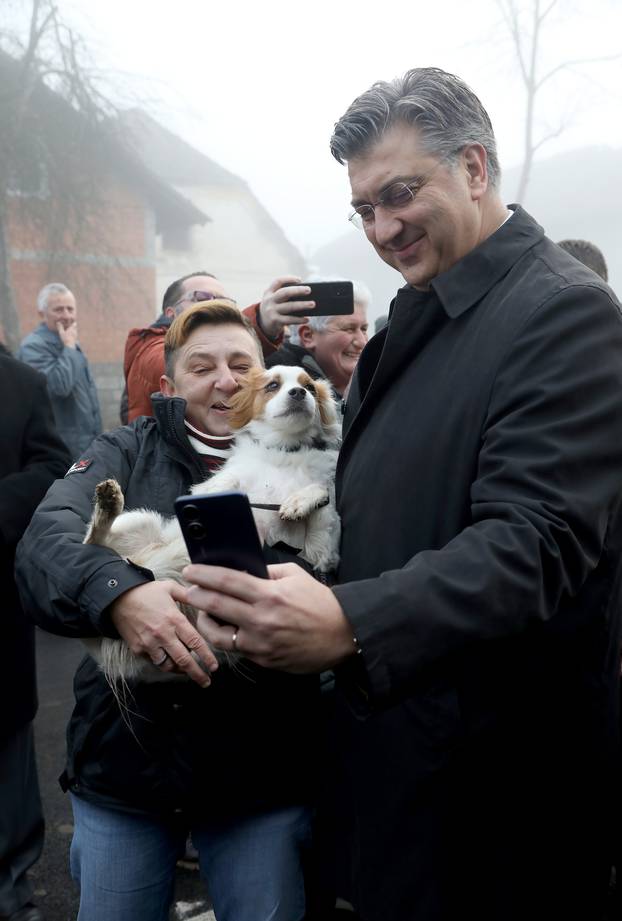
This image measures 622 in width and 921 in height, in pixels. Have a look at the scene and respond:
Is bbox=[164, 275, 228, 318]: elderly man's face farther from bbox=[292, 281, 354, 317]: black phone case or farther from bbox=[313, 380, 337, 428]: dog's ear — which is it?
bbox=[313, 380, 337, 428]: dog's ear

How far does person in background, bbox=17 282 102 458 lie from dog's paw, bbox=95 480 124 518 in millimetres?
5241

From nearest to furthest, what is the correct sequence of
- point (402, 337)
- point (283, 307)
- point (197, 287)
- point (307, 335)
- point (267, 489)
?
point (402, 337), point (267, 489), point (283, 307), point (307, 335), point (197, 287)

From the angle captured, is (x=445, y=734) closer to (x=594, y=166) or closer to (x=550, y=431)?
(x=550, y=431)

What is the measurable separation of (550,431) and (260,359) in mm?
1521

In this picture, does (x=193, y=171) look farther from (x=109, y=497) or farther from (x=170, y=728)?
(x=170, y=728)

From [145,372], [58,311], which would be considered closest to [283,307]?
[145,372]

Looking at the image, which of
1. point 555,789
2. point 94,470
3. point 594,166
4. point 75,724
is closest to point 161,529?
point 94,470

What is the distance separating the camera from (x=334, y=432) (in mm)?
2855

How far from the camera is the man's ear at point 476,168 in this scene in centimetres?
166

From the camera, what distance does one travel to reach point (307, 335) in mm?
3863

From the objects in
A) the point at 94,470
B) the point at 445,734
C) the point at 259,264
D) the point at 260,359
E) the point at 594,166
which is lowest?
the point at 445,734

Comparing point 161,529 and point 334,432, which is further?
point 334,432

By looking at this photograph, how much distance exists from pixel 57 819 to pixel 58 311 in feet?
15.2

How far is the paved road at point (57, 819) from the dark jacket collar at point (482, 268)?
3005 millimetres
